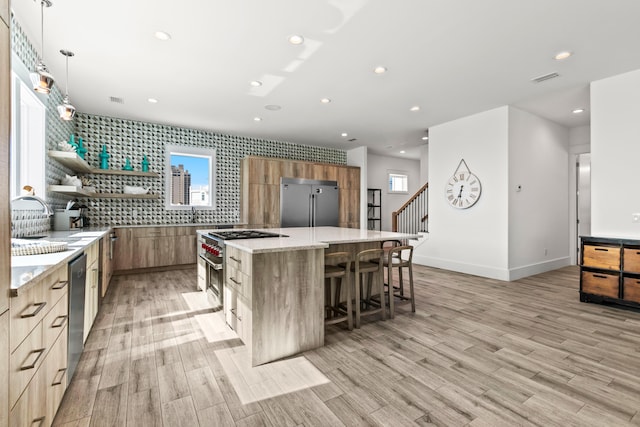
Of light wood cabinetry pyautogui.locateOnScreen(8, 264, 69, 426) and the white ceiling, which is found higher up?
the white ceiling

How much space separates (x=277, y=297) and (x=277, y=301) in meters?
0.03

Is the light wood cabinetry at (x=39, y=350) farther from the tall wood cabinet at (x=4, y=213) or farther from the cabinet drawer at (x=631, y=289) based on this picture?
the cabinet drawer at (x=631, y=289)

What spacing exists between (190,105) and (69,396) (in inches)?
158

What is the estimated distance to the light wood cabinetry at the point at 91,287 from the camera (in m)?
2.46

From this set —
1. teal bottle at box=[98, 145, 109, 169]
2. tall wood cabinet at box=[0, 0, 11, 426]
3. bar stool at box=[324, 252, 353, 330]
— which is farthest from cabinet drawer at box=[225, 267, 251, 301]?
teal bottle at box=[98, 145, 109, 169]

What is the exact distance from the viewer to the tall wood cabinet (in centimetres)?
99

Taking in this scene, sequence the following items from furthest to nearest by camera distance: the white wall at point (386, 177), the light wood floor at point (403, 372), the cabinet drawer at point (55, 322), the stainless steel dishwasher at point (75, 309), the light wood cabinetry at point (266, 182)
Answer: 1. the white wall at point (386, 177)
2. the light wood cabinetry at point (266, 182)
3. the stainless steel dishwasher at point (75, 309)
4. the light wood floor at point (403, 372)
5. the cabinet drawer at point (55, 322)

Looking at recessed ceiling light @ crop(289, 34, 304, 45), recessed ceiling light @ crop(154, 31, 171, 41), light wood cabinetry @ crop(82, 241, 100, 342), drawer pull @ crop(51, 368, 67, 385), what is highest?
recessed ceiling light @ crop(289, 34, 304, 45)

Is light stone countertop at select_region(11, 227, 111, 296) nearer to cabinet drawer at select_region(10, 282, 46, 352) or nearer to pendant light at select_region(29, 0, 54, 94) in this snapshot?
cabinet drawer at select_region(10, 282, 46, 352)

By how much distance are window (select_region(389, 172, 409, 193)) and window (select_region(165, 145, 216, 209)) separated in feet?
18.4

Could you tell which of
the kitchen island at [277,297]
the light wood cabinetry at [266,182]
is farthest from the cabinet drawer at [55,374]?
the light wood cabinetry at [266,182]

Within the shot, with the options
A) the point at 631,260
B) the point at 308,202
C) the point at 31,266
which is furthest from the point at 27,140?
the point at 631,260

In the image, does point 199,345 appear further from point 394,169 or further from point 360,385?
point 394,169

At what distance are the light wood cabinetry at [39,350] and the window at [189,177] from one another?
455 cm
